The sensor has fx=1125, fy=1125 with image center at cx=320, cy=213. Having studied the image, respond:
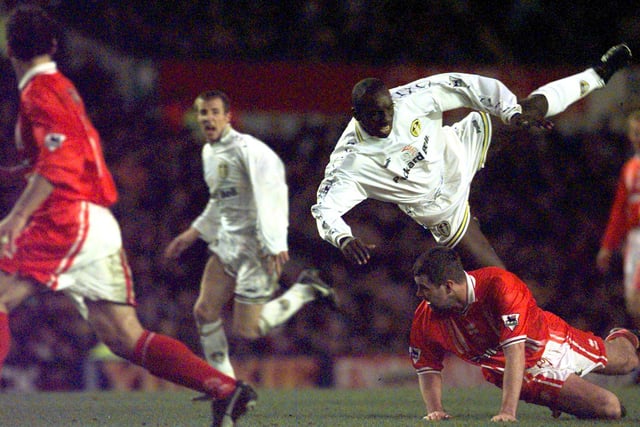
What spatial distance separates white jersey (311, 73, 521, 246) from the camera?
643 centimetres

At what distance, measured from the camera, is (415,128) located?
6.54 metres

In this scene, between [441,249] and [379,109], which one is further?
[379,109]

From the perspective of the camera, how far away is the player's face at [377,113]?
20.3 feet

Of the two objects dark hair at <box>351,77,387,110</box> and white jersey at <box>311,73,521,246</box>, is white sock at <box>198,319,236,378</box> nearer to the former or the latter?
white jersey at <box>311,73,521,246</box>

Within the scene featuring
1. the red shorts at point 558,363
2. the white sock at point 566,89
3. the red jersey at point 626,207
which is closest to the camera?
the red shorts at point 558,363

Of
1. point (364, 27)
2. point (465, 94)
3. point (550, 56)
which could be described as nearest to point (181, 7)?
point (364, 27)

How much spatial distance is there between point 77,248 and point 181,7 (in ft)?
32.2

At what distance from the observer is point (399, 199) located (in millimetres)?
6672

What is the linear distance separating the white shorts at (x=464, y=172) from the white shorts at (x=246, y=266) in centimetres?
151

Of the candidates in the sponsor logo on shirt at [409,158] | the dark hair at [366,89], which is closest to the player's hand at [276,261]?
the sponsor logo on shirt at [409,158]

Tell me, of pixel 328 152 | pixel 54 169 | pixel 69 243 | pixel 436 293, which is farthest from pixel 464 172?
pixel 328 152

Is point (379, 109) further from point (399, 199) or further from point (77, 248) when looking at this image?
point (77, 248)

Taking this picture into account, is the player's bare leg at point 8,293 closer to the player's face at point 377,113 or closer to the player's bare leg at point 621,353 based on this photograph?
the player's face at point 377,113

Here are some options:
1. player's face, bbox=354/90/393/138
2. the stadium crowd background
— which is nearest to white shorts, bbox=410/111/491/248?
player's face, bbox=354/90/393/138
